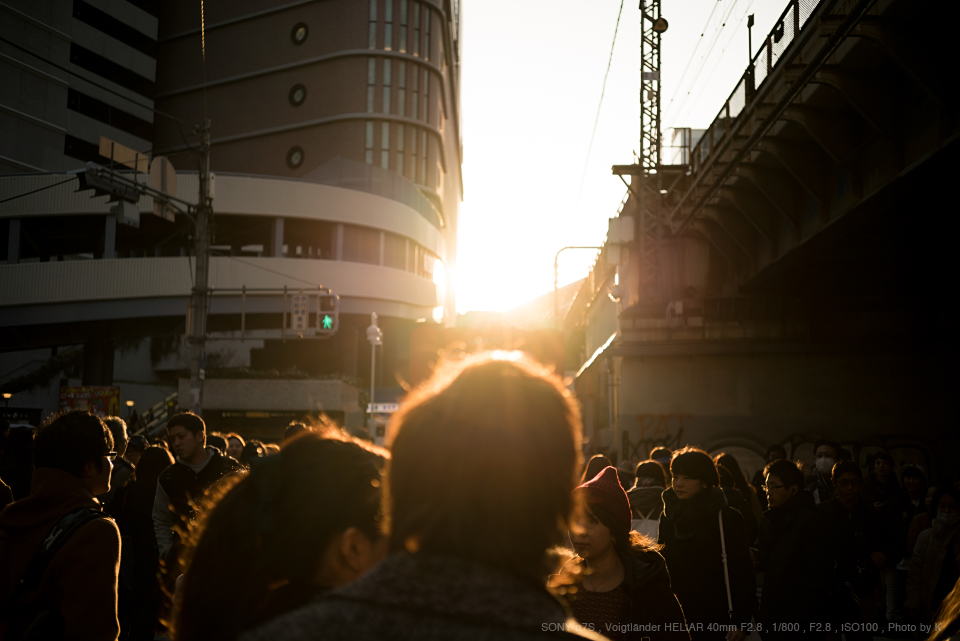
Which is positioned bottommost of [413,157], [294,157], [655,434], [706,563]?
[655,434]

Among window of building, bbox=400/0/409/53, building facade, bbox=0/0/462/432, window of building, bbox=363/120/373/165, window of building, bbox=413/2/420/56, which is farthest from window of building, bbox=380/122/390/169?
window of building, bbox=413/2/420/56

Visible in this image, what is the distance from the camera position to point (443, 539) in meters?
1.30

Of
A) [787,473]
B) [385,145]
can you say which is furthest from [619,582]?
[385,145]

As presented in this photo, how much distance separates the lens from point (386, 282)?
45156 mm

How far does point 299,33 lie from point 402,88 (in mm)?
8004

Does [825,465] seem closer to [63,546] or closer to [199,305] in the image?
[63,546]

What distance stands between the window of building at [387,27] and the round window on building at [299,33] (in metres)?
5.27

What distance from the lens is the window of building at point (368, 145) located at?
49.8 metres

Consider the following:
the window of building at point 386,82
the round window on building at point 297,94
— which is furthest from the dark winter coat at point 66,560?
the round window on building at point 297,94

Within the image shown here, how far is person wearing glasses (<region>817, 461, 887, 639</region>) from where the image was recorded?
5785 mm

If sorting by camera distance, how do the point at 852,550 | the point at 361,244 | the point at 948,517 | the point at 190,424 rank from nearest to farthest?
the point at 190,424, the point at 852,550, the point at 948,517, the point at 361,244

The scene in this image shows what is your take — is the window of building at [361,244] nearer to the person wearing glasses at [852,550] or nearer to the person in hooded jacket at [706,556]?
the person wearing glasses at [852,550]

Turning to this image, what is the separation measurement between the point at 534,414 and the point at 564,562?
33cm

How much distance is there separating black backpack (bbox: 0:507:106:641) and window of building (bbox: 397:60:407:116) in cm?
5047
